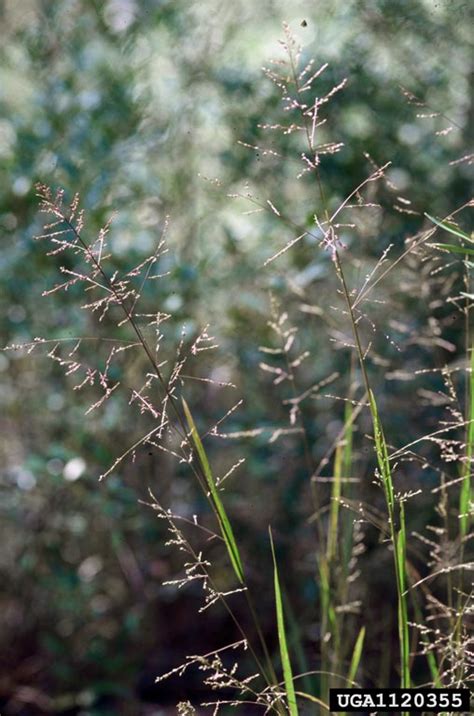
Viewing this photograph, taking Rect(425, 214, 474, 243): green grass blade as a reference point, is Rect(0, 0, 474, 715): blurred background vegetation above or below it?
below

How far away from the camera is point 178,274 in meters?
2.04

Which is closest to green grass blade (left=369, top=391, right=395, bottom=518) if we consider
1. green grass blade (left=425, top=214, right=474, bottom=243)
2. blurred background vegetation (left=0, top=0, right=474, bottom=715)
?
green grass blade (left=425, top=214, right=474, bottom=243)

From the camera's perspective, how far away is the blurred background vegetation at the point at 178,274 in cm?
214

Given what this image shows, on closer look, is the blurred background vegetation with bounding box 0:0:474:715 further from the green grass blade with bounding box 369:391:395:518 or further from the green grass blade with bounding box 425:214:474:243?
the green grass blade with bounding box 369:391:395:518

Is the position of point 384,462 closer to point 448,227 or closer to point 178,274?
point 448,227

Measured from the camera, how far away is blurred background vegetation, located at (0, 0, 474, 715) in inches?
84.3

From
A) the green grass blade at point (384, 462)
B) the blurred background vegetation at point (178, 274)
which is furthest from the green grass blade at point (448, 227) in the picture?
the blurred background vegetation at point (178, 274)

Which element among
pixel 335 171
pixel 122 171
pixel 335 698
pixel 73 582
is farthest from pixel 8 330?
pixel 335 698

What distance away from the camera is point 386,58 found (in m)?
2.28

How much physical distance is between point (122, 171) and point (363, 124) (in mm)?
615

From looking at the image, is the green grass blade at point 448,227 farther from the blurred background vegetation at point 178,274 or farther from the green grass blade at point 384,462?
the blurred background vegetation at point 178,274

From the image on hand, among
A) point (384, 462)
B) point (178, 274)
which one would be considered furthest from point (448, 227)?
point (178, 274)

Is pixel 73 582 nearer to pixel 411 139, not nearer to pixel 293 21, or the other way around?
pixel 411 139

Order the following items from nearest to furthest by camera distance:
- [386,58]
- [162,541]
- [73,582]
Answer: [73,582], [386,58], [162,541]
